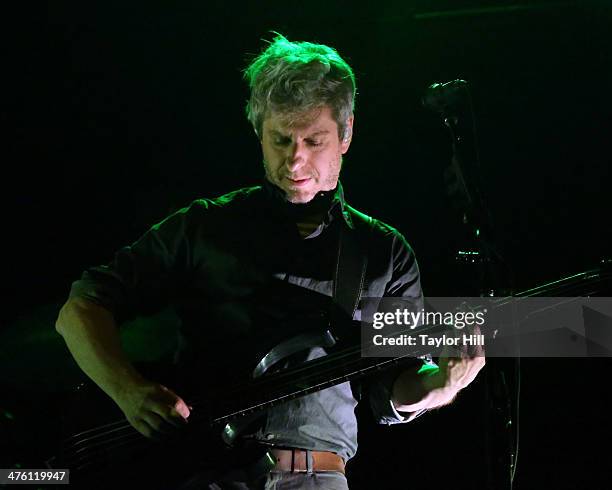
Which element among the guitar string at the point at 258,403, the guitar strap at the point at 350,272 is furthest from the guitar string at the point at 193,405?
the guitar strap at the point at 350,272

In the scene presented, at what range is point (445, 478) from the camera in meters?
3.48

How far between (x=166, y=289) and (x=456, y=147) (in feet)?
4.29

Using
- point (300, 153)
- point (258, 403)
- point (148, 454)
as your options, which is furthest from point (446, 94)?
point (148, 454)

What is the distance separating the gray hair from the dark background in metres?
0.83

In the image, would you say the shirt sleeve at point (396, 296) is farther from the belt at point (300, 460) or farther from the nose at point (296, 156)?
the nose at point (296, 156)

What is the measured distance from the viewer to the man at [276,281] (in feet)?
7.10

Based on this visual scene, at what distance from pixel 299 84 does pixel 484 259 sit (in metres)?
1.26

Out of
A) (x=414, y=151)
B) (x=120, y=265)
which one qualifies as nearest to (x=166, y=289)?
(x=120, y=265)

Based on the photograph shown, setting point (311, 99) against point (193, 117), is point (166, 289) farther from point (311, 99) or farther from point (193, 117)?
point (193, 117)

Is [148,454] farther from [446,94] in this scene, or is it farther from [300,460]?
[446,94]

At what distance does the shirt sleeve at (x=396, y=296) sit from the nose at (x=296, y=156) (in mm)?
560

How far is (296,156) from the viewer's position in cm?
257

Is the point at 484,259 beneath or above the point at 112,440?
above

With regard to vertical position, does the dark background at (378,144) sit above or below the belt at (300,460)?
above
